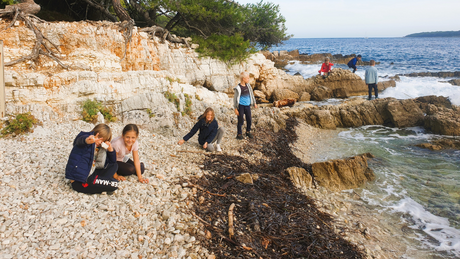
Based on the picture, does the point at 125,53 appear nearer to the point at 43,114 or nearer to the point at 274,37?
the point at 43,114

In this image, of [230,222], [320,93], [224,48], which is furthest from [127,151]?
[320,93]

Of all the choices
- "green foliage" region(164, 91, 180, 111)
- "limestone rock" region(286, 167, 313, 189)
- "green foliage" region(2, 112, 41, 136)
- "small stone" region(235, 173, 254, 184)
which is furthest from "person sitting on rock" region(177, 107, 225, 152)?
"green foliage" region(2, 112, 41, 136)

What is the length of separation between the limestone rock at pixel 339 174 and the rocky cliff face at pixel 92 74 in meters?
5.28

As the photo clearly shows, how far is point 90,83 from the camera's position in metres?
8.32

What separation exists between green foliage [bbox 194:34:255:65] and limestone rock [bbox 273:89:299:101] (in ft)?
11.8

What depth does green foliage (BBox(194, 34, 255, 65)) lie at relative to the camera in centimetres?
1391

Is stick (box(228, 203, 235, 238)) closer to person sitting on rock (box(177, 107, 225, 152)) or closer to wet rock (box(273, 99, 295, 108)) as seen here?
person sitting on rock (box(177, 107, 225, 152))

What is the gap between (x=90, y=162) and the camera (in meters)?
4.14

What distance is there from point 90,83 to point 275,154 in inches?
247

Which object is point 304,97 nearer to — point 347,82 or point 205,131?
point 347,82

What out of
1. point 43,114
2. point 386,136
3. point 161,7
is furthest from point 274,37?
point 43,114

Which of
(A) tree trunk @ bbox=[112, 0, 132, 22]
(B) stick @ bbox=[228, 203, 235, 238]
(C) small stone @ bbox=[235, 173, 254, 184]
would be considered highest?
(A) tree trunk @ bbox=[112, 0, 132, 22]

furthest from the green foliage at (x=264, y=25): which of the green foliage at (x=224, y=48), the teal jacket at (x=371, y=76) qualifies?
the teal jacket at (x=371, y=76)

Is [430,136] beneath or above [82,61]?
beneath
